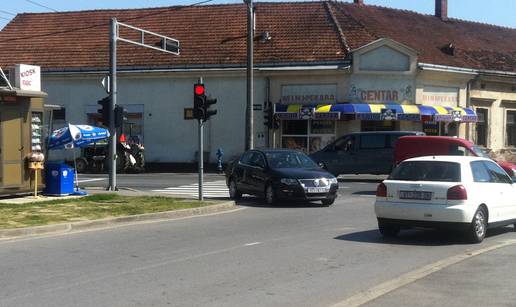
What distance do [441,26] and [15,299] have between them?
38.7 meters

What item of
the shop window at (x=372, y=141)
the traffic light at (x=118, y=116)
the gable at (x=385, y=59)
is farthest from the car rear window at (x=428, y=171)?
the gable at (x=385, y=59)

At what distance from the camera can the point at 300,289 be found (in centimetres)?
789

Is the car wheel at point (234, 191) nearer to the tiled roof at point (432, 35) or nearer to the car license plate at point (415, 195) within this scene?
the car license plate at point (415, 195)

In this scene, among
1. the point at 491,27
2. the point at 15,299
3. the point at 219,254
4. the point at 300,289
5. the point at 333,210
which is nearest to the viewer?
the point at 15,299

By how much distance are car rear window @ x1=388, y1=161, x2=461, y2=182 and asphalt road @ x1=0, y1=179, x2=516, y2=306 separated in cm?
110

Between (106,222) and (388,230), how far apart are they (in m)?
5.80

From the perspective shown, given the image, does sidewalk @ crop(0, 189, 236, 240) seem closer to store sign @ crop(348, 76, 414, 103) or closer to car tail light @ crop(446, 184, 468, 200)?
car tail light @ crop(446, 184, 468, 200)

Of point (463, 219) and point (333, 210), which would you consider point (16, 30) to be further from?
point (463, 219)

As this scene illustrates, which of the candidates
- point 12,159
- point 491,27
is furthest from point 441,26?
point 12,159

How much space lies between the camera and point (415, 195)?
452 inches

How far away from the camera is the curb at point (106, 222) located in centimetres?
1233

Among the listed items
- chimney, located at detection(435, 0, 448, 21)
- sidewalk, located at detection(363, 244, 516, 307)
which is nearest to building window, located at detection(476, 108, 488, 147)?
chimney, located at detection(435, 0, 448, 21)

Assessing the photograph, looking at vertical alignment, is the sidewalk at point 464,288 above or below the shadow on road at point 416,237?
above

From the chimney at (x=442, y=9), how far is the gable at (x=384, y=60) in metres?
11.6
